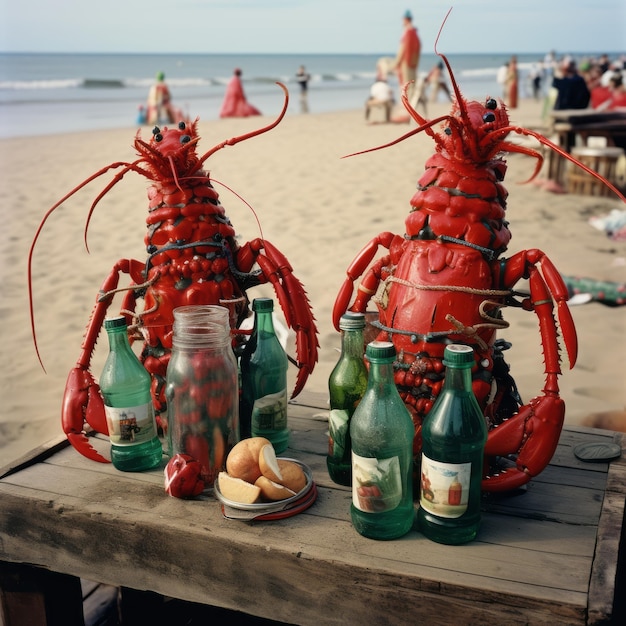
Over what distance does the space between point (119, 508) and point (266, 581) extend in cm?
44

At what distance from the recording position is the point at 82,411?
2090 mm

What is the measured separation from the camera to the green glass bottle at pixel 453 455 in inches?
60.1

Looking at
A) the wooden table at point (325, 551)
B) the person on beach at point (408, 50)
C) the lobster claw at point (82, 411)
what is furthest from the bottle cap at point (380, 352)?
the person on beach at point (408, 50)

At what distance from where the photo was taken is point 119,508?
70.2 inches

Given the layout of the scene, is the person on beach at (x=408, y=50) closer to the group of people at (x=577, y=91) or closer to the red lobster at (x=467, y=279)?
the group of people at (x=577, y=91)

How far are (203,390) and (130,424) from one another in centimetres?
25

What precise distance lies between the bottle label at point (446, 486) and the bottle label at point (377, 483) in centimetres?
→ 7

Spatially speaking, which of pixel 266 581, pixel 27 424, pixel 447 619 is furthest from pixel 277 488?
pixel 27 424

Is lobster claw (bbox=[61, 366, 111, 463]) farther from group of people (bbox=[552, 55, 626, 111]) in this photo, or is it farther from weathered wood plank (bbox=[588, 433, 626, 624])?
group of people (bbox=[552, 55, 626, 111])

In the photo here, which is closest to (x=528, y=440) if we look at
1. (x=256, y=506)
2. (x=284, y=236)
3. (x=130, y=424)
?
(x=256, y=506)

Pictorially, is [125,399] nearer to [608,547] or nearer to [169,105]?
[608,547]

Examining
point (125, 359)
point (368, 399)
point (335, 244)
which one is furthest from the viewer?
point (335, 244)

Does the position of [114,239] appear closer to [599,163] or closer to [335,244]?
[335,244]

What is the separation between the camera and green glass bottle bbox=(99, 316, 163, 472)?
1885 millimetres
